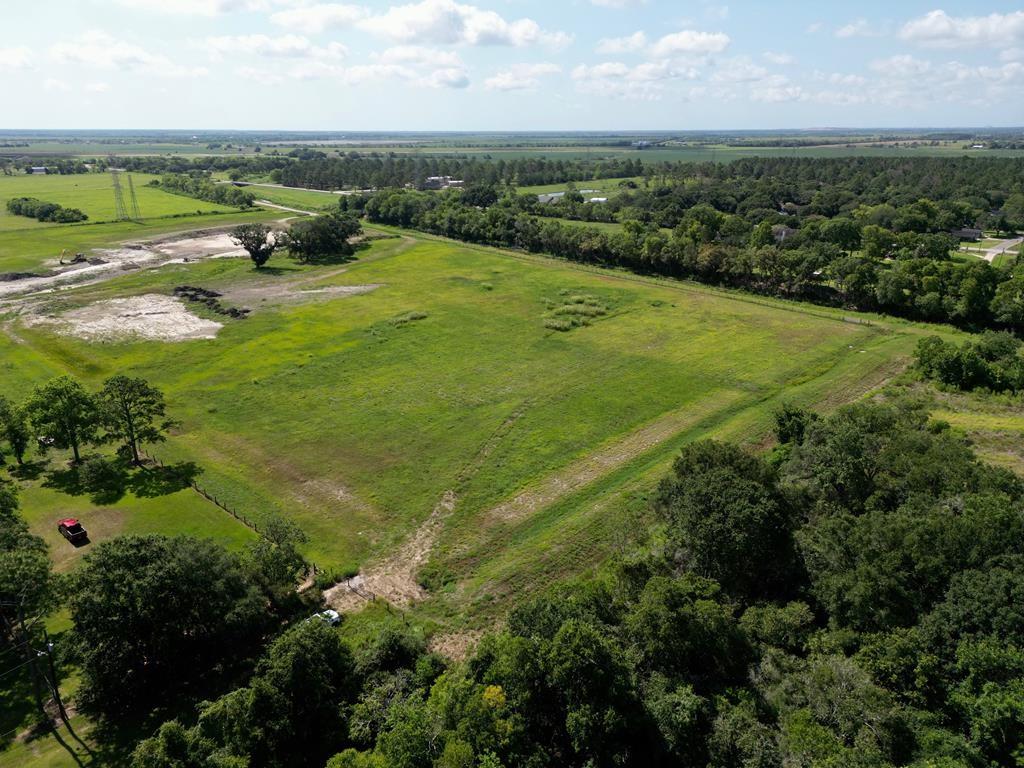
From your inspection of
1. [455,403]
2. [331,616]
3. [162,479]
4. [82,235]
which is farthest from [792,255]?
[82,235]

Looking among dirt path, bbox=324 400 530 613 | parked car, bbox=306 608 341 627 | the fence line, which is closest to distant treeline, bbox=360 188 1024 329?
dirt path, bbox=324 400 530 613

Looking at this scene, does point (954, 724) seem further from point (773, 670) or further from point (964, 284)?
point (964, 284)

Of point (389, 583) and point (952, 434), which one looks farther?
point (952, 434)

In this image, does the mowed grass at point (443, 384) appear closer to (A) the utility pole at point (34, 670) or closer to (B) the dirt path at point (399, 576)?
(B) the dirt path at point (399, 576)

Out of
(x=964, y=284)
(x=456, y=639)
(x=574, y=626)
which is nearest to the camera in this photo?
(x=574, y=626)

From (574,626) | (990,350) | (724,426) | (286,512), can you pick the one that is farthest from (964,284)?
(286,512)

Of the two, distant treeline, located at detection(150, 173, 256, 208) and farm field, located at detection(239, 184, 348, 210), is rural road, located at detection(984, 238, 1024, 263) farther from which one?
distant treeline, located at detection(150, 173, 256, 208)
